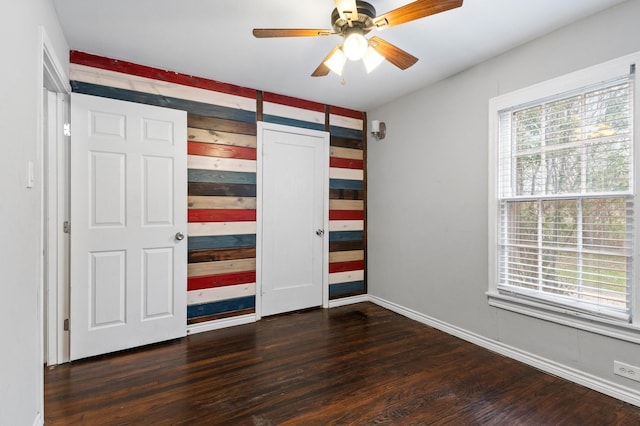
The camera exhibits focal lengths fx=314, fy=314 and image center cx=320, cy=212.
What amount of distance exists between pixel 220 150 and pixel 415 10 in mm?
2193

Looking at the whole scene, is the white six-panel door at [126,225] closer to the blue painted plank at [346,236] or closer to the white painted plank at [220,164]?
the white painted plank at [220,164]

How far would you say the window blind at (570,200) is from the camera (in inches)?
78.5

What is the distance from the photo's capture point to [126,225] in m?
2.67

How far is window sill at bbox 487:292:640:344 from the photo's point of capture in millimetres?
1944

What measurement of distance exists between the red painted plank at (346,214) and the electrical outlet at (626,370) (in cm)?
268

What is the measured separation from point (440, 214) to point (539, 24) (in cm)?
168

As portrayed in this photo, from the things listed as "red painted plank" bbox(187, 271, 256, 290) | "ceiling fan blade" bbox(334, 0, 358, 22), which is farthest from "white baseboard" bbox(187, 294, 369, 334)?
"ceiling fan blade" bbox(334, 0, 358, 22)

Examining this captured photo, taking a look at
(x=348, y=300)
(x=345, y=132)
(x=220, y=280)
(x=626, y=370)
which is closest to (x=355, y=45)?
(x=345, y=132)

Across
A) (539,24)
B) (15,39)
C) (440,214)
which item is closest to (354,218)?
(440,214)

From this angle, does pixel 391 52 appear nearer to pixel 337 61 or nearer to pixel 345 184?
pixel 337 61

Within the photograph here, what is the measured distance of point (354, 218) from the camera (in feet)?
13.4

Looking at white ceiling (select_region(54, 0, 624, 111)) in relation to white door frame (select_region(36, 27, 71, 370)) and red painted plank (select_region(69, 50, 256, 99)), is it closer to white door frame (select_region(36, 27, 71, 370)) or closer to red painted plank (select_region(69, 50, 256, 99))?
red painted plank (select_region(69, 50, 256, 99))

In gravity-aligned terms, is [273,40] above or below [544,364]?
above

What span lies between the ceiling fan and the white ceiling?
0.26 metres
